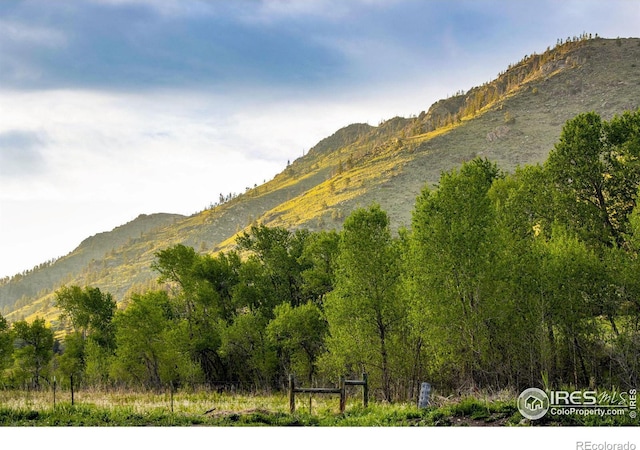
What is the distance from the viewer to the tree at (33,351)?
58219 mm

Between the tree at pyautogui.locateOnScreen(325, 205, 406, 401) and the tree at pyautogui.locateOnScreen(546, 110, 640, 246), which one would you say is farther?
the tree at pyautogui.locateOnScreen(325, 205, 406, 401)

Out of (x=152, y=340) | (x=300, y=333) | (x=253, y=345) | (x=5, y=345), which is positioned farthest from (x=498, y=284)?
(x=5, y=345)

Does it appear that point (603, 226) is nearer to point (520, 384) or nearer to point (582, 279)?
point (582, 279)

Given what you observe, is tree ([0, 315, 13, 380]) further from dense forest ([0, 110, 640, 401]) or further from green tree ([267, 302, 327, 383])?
dense forest ([0, 110, 640, 401])

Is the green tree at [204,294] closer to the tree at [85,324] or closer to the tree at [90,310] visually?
the tree at [85,324]

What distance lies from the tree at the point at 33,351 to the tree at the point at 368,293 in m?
39.4

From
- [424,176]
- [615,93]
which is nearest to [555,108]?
[615,93]

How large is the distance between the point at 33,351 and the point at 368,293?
41725 millimetres

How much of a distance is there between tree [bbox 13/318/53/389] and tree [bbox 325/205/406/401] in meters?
39.4

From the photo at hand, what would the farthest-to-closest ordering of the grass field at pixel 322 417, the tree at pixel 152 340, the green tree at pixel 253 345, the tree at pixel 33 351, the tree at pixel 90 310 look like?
the tree at pixel 33 351, the tree at pixel 90 310, the tree at pixel 152 340, the green tree at pixel 253 345, the grass field at pixel 322 417

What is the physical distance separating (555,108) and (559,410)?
477 ft

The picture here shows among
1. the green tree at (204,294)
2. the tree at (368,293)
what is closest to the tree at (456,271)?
the tree at (368,293)

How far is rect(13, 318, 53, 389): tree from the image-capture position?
58219 mm

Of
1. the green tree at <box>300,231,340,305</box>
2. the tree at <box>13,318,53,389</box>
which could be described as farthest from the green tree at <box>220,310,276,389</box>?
the tree at <box>13,318,53,389</box>
